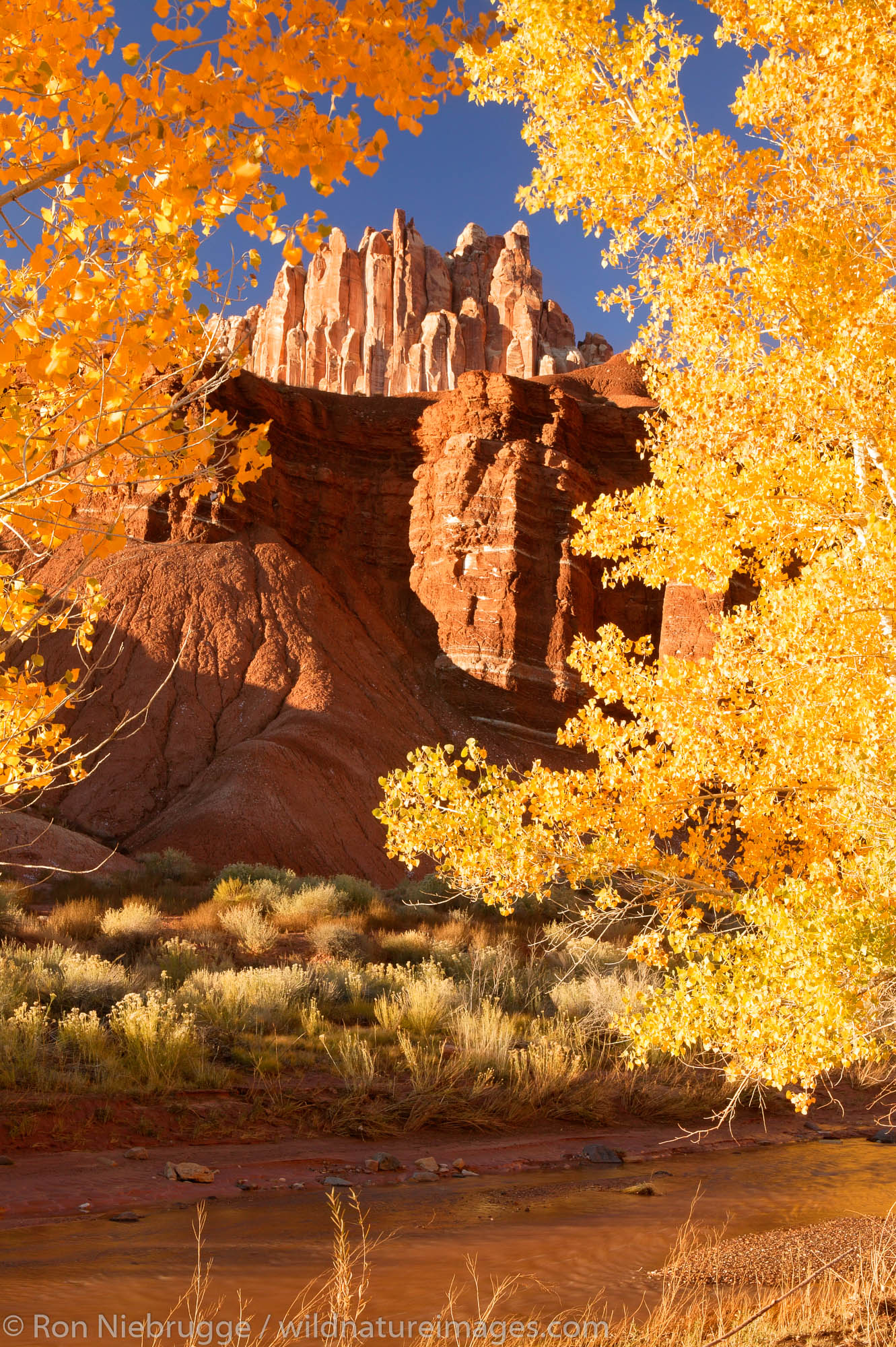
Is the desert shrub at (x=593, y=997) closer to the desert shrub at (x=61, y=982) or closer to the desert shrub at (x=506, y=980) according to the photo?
the desert shrub at (x=506, y=980)

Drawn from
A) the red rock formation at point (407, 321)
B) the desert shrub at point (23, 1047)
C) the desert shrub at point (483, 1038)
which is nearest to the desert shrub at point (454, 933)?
the desert shrub at point (483, 1038)

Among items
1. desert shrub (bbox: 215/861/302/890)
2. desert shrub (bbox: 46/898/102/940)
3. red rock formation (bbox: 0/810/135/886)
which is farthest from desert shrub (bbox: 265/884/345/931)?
red rock formation (bbox: 0/810/135/886)

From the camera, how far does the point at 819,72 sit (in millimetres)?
5938

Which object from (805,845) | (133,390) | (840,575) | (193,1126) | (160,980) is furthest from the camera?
(160,980)

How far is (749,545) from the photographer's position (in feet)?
22.2

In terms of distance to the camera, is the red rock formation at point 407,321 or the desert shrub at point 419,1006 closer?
the desert shrub at point 419,1006

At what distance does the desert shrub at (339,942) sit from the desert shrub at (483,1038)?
11.1 ft

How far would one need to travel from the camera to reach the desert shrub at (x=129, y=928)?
1449 centimetres

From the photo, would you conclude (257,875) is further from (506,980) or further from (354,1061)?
(354,1061)

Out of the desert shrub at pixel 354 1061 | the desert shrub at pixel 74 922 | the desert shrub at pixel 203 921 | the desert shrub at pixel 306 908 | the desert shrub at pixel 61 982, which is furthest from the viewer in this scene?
the desert shrub at pixel 306 908

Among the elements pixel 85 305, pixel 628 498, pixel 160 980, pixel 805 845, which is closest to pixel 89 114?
pixel 85 305

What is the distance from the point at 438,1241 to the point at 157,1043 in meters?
4.17

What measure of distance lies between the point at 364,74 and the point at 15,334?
4.56 feet

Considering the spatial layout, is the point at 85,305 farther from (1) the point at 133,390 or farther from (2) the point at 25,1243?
(2) the point at 25,1243
